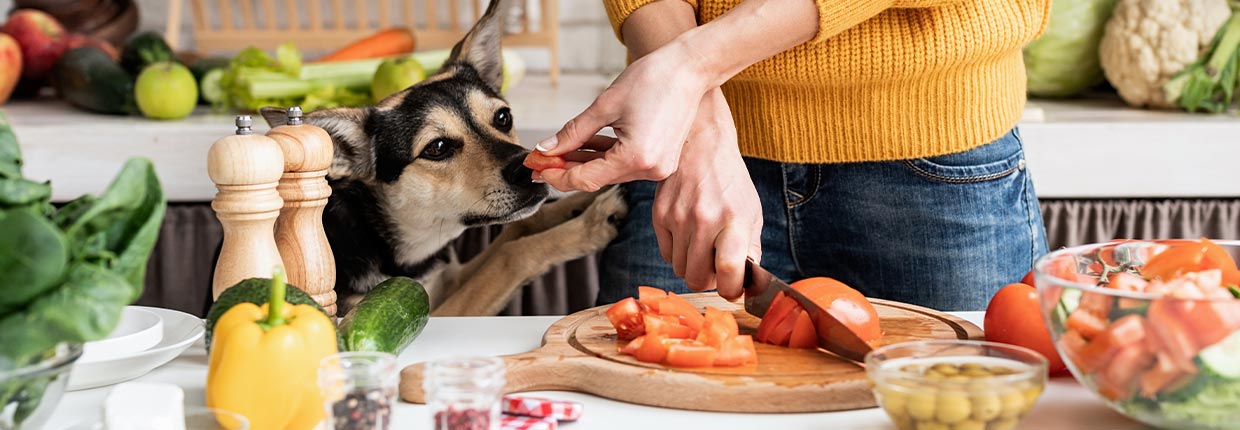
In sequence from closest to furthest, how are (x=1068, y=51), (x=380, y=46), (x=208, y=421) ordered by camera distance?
(x=208, y=421) < (x=1068, y=51) < (x=380, y=46)

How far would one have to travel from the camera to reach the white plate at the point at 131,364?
0.96m

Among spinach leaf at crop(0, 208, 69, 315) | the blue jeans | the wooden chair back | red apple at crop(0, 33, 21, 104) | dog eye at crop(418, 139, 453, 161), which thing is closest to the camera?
spinach leaf at crop(0, 208, 69, 315)

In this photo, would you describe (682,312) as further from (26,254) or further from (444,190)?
(444,190)

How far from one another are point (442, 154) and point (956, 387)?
1346mm

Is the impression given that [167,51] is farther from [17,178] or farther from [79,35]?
[17,178]

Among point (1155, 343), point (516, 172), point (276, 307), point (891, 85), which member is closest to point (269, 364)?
point (276, 307)

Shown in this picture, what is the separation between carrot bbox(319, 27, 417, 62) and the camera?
2674 mm

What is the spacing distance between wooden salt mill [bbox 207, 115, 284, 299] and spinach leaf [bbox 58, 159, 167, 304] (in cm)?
23

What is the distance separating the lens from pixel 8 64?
103 inches

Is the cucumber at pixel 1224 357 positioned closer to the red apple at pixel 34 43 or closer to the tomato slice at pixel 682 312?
the tomato slice at pixel 682 312

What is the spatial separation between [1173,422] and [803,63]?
732 mm

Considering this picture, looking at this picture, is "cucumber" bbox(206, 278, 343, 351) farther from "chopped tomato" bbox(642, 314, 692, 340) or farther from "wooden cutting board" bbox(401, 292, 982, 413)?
"chopped tomato" bbox(642, 314, 692, 340)

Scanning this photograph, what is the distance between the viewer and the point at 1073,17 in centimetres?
245

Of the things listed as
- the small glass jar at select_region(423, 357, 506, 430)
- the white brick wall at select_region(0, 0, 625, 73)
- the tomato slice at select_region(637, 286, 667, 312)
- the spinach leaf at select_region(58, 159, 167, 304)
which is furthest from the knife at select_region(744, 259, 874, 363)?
the white brick wall at select_region(0, 0, 625, 73)
